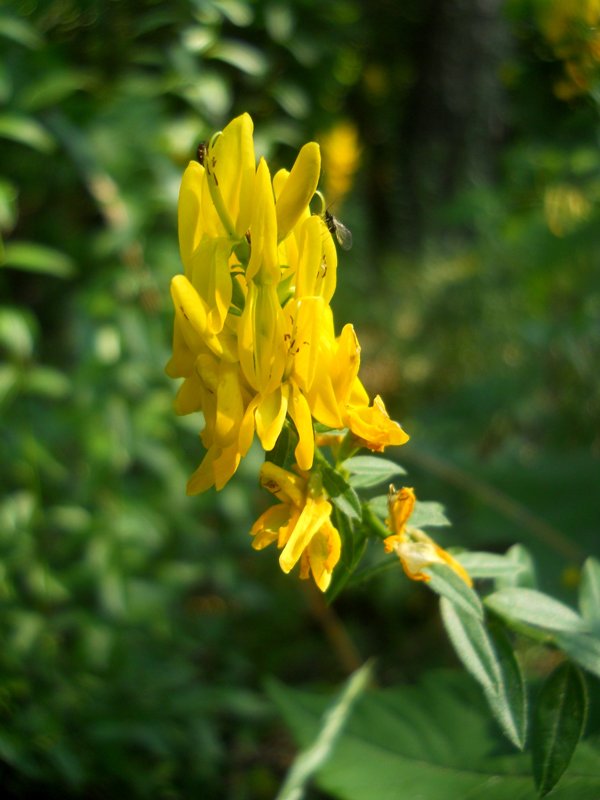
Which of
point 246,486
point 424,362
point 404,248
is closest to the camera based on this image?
point 246,486

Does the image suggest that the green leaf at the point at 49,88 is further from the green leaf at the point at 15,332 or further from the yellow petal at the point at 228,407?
the yellow petal at the point at 228,407

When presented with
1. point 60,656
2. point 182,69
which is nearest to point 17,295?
point 182,69

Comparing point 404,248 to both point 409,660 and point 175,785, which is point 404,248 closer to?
point 409,660

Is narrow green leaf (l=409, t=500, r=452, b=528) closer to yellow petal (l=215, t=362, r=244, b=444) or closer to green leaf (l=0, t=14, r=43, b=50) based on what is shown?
yellow petal (l=215, t=362, r=244, b=444)

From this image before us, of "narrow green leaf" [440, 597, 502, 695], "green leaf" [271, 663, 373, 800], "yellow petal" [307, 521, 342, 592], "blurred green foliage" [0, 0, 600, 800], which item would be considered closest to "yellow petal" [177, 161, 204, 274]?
"yellow petal" [307, 521, 342, 592]

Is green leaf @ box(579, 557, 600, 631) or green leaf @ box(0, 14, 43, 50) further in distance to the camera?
green leaf @ box(0, 14, 43, 50)

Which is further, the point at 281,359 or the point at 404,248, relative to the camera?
the point at 404,248

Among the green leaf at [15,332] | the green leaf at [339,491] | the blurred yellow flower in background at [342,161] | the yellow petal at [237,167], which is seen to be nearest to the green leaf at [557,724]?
the green leaf at [339,491]

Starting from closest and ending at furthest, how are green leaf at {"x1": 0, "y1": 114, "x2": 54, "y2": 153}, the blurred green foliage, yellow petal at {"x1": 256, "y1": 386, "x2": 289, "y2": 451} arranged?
1. yellow petal at {"x1": 256, "y1": 386, "x2": 289, "y2": 451}
2. green leaf at {"x1": 0, "y1": 114, "x2": 54, "y2": 153}
3. the blurred green foliage
